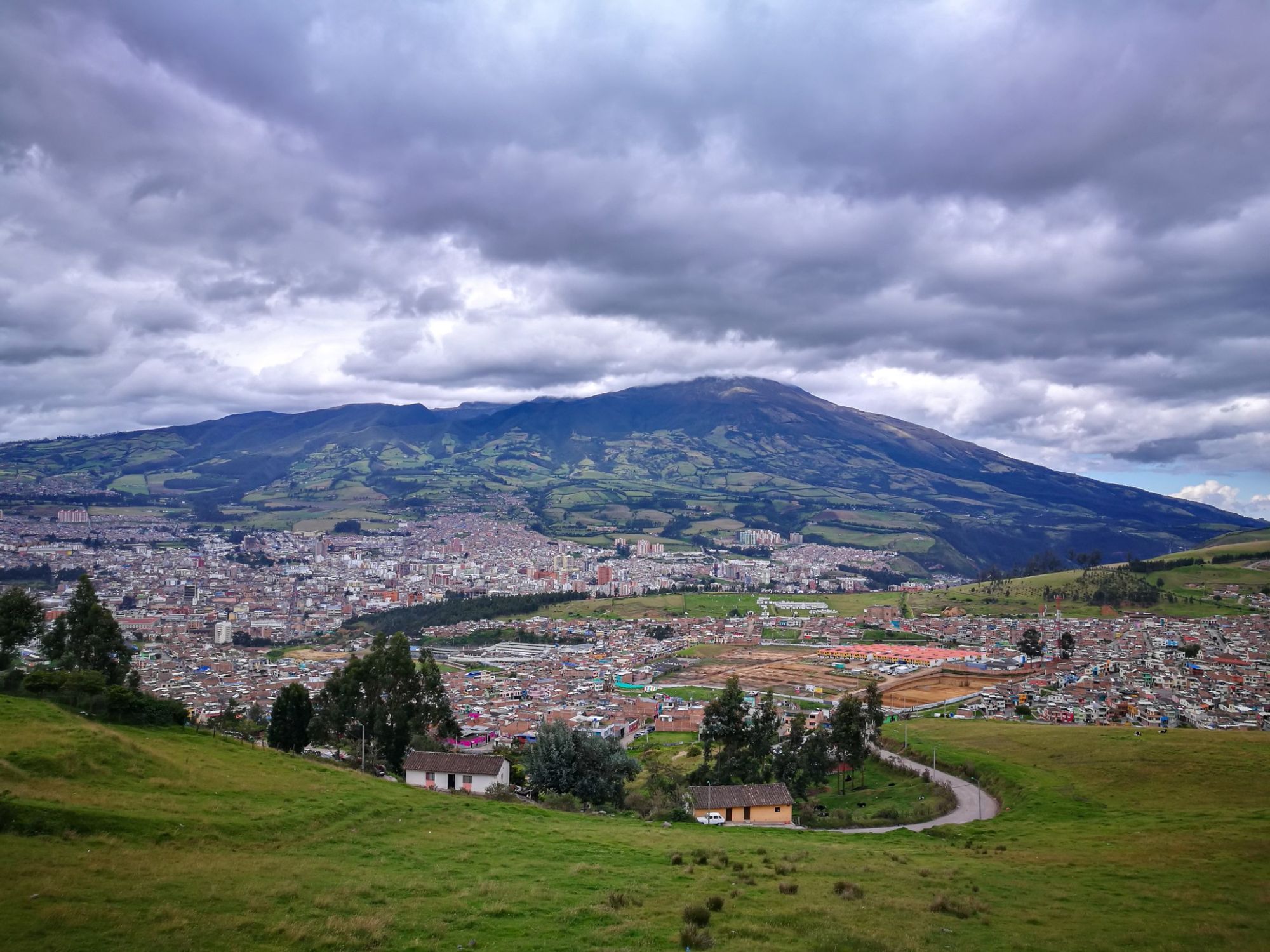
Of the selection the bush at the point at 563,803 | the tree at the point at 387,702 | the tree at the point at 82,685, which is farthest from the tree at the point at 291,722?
the bush at the point at 563,803

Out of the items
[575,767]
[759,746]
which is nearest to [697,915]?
[575,767]

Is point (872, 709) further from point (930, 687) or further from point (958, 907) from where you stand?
point (930, 687)

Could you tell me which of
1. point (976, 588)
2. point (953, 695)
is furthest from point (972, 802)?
point (976, 588)

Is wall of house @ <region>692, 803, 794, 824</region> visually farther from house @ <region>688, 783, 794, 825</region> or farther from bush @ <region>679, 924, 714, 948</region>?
bush @ <region>679, 924, 714, 948</region>

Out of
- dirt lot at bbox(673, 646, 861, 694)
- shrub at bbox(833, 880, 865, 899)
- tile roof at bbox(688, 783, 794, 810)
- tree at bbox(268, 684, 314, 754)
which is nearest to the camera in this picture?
shrub at bbox(833, 880, 865, 899)

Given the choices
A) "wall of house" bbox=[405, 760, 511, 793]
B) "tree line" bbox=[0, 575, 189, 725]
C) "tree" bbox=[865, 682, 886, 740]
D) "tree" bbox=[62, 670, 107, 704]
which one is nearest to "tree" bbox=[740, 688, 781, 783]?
"tree" bbox=[865, 682, 886, 740]

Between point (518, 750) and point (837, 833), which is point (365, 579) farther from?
point (837, 833)

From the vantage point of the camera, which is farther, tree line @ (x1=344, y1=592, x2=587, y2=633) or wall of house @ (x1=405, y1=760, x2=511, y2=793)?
tree line @ (x1=344, y1=592, x2=587, y2=633)
